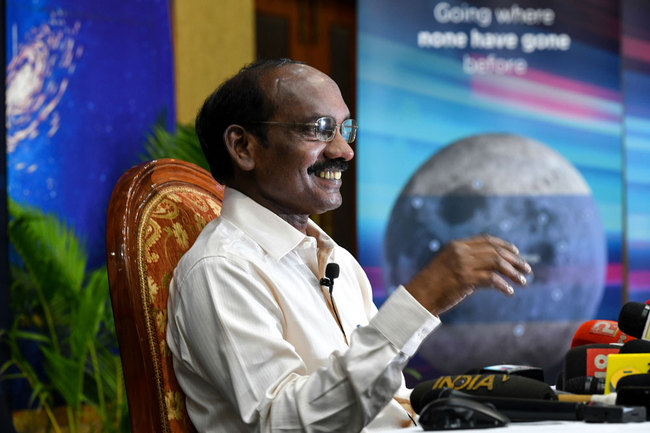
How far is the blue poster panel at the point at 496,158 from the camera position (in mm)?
4930

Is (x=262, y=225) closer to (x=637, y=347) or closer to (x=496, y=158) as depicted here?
(x=637, y=347)

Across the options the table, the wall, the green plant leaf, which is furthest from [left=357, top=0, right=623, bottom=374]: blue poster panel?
the table

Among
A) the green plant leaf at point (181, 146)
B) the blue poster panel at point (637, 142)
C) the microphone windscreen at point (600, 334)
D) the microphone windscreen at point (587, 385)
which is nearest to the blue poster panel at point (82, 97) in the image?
the green plant leaf at point (181, 146)

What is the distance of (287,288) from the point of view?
178 cm

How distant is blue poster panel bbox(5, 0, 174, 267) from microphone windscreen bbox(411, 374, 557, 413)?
3.26 metres

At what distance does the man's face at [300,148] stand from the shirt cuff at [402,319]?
0.48 metres

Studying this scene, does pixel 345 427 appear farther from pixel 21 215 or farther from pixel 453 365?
pixel 453 365

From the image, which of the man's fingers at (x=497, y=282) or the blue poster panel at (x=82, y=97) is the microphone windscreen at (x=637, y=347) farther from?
the blue poster panel at (x=82, y=97)

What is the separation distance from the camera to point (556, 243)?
4.97 metres

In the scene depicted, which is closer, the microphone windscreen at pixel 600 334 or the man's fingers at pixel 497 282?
the man's fingers at pixel 497 282

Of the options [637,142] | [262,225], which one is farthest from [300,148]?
[637,142]

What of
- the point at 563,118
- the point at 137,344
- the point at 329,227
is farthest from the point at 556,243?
the point at 137,344

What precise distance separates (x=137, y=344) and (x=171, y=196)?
37cm

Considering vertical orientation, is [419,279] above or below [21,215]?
above
